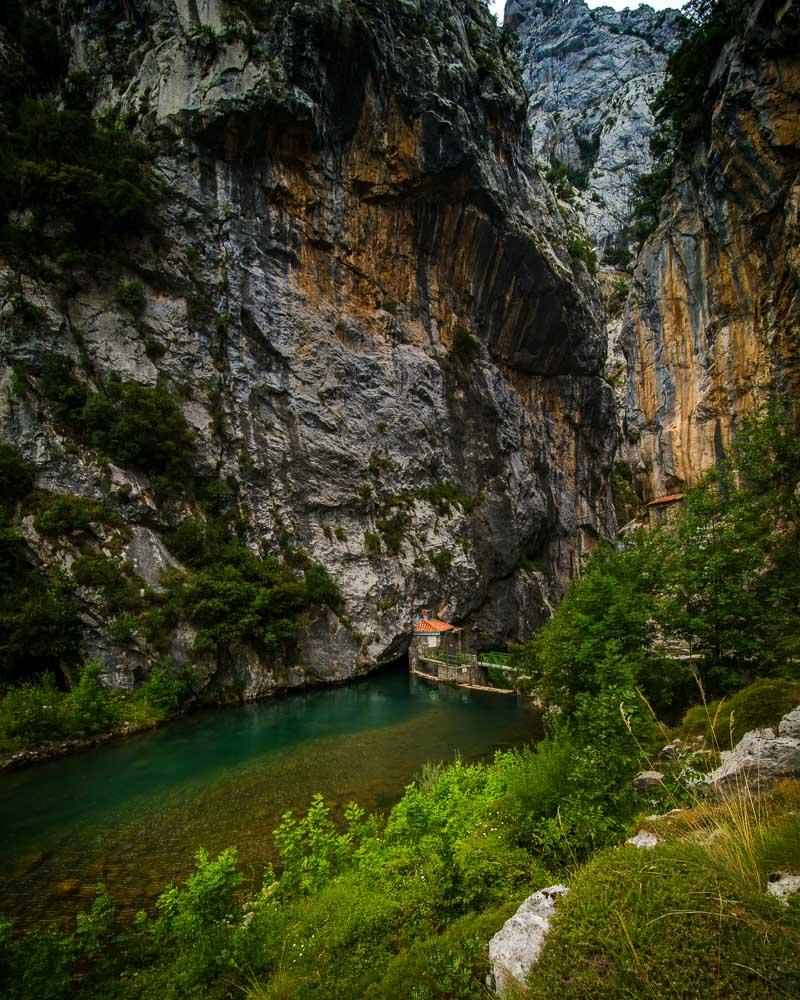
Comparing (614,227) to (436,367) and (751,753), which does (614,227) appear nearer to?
(436,367)

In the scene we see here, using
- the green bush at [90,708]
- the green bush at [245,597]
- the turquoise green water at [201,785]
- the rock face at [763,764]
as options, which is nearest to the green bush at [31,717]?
the green bush at [90,708]

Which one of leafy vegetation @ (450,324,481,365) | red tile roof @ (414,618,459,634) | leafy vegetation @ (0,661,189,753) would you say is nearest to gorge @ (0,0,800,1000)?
leafy vegetation @ (0,661,189,753)

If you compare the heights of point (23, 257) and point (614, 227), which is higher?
point (614, 227)

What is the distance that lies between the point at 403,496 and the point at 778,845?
27.0m

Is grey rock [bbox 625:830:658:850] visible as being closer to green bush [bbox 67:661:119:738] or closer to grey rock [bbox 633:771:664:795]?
grey rock [bbox 633:771:664:795]

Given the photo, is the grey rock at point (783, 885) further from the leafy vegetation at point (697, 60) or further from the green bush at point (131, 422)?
the leafy vegetation at point (697, 60)

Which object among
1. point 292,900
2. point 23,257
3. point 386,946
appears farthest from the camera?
point 23,257

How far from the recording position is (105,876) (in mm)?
7184

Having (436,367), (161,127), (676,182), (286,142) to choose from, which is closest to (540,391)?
(436,367)

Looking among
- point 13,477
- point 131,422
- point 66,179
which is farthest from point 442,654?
point 66,179

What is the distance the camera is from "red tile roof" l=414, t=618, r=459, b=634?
26334 millimetres

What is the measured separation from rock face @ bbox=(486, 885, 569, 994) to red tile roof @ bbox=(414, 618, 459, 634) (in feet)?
79.2

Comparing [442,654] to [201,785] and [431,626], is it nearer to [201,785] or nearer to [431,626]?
[431,626]

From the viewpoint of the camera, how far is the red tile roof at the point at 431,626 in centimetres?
2633
